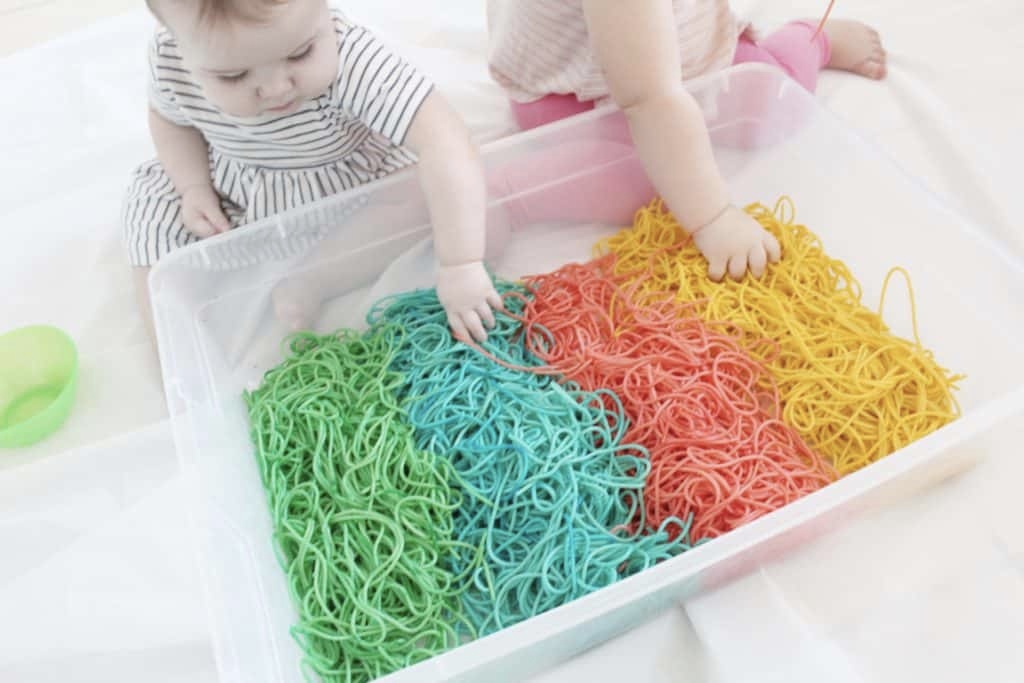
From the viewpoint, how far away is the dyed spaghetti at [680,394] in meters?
0.72

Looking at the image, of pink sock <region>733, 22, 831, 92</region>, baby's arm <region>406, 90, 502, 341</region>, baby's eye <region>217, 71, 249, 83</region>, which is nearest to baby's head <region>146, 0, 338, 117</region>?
baby's eye <region>217, 71, 249, 83</region>

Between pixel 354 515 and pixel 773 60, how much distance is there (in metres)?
0.75

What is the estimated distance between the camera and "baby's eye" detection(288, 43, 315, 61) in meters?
0.71

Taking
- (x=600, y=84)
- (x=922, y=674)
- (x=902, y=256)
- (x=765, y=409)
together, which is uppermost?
(x=600, y=84)

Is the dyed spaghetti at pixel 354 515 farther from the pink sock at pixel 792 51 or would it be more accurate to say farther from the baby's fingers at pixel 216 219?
the pink sock at pixel 792 51

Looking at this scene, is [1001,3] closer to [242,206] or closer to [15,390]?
[242,206]

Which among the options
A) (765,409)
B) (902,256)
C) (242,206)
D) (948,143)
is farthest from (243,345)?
(948,143)

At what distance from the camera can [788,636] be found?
2.25 ft

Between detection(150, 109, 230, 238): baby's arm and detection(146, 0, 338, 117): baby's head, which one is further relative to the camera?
detection(150, 109, 230, 238): baby's arm

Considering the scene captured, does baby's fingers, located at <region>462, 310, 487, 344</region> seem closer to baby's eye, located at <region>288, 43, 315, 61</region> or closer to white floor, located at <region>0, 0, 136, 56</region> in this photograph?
baby's eye, located at <region>288, 43, 315, 61</region>

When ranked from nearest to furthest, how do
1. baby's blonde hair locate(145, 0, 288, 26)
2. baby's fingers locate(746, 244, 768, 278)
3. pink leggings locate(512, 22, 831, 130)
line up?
baby's blonde hair locate(145, 0, 288, 26), baby's fingers locate(746, 244, 768, 278), pink leggings locate(512, 22, 831, 130)

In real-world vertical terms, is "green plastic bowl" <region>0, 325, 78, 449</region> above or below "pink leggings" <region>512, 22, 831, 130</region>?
below

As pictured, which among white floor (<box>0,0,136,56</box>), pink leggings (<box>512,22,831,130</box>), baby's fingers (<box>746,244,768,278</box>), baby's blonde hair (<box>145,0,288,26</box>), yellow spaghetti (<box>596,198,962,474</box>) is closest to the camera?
baby's blonde hair (<box>145,0,288,26</box>)

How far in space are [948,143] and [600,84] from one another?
43 cm
